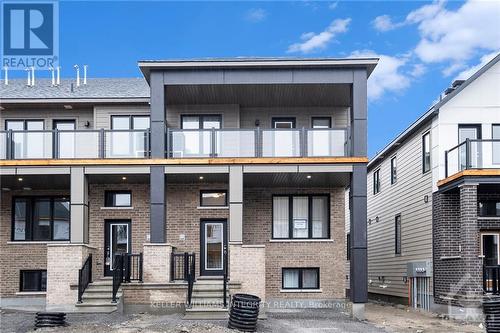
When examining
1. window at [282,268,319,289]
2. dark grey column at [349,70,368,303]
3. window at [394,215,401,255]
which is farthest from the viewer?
window at [394,215,401,255]

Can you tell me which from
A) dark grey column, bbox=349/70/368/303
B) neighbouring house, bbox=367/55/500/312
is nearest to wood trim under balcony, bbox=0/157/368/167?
dark grey column, bbox=349/70/368/303

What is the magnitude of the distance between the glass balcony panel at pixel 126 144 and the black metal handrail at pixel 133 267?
3.12 m

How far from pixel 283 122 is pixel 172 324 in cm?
878

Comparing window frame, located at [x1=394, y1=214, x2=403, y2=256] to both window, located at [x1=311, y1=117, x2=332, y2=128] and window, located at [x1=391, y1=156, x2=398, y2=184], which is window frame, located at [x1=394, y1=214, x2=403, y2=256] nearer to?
window, located at [x1=391, y1=156, x2=398, y2=184]

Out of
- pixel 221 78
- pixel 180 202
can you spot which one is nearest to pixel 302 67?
pixel 221 78

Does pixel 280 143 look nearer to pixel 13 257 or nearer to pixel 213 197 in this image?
pixel 213 197

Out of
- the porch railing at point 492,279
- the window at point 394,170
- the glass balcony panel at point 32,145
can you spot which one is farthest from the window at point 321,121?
the glass balcony panel at point 32,145

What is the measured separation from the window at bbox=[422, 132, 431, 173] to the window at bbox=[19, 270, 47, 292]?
13.5 meters

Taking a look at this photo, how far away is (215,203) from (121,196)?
3.17 meters

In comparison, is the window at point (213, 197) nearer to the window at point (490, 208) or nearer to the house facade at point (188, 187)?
the house facade at point (188, 187)

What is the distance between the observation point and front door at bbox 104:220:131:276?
21719mm

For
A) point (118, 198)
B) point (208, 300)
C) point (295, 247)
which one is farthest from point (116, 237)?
point (295, 247)

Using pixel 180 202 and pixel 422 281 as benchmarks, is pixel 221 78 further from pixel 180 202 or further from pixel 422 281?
pixel 422 281

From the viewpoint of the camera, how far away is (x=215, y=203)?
71.8ft
